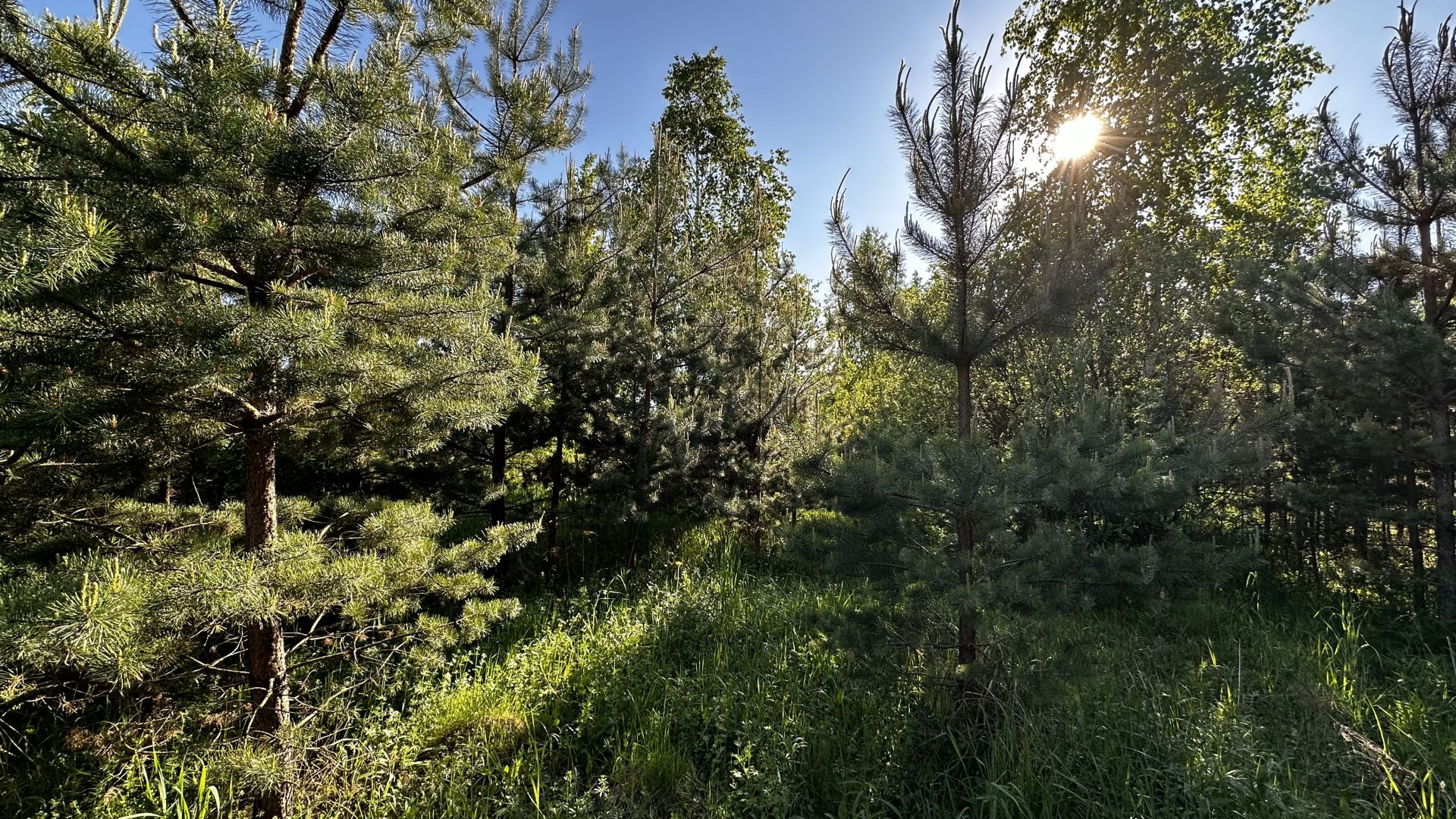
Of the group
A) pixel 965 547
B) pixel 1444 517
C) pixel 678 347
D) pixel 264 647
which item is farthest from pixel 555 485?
pixel 1444 517

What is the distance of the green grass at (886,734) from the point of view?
2326mm

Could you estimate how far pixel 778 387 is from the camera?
6.10 m

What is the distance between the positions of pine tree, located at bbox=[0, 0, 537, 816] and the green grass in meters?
0.70

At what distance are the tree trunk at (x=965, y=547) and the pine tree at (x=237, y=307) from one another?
232 cm

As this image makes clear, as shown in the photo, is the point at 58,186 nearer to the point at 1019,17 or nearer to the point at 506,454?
the point at 506,454

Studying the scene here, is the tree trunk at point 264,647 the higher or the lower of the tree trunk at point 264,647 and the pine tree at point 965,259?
the lower

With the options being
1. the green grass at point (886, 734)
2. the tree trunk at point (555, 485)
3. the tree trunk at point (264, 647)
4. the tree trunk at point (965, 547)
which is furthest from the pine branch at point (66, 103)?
the tree trunk at point (555, 485)

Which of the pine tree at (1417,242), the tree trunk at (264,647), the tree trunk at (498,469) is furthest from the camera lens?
the tree trunk at (498,469)

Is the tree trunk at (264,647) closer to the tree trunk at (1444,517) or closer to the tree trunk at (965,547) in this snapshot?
the tree trunk at (965,547)

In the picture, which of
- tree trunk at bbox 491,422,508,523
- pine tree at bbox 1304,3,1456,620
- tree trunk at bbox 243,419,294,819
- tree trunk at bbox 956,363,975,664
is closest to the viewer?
tree trunk at bbox 243,419,294,819

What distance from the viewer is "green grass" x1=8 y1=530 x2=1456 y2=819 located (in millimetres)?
2326

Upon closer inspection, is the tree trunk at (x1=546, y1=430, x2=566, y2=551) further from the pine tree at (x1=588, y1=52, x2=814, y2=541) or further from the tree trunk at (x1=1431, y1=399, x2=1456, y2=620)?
the tree trunk at (x1=1431, y1=399, x2=1456, y2=620)

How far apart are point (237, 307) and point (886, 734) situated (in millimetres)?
3554

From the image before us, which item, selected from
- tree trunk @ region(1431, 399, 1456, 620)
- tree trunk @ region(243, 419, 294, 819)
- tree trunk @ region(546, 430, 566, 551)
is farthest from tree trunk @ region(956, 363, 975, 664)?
Answer: tree trunk @ region(1431, 399, 1456, 620)
